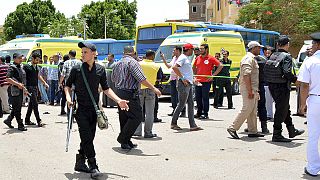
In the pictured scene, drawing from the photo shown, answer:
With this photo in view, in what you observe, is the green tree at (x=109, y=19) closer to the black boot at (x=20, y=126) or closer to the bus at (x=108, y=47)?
the bus at (x=108, y=47)

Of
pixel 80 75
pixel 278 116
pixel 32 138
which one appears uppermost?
pixel 80 75

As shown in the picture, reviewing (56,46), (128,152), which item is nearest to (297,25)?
(56,46)

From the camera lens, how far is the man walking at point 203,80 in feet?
40.9

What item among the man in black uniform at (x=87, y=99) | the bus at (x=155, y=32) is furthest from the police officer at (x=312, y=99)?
the bus at (x=155, y=32)

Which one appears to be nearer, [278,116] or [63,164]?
[63,164]

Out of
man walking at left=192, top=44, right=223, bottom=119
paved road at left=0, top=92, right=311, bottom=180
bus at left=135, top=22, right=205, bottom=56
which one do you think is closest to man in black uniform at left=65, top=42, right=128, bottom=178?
paved road at left=0, top=92, right=311, bottom=180

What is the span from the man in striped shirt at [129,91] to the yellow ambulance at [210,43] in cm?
884

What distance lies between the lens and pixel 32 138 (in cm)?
973

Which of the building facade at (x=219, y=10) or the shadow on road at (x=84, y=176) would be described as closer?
the shadow on road at (x=84, y=176)

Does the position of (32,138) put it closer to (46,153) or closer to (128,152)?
(46,153)

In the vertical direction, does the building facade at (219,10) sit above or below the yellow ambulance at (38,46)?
above

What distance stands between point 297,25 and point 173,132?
92.2 feet

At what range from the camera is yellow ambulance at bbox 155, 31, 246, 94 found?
18.8 meters

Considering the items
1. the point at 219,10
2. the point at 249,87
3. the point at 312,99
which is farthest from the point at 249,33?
the point at 219,10
